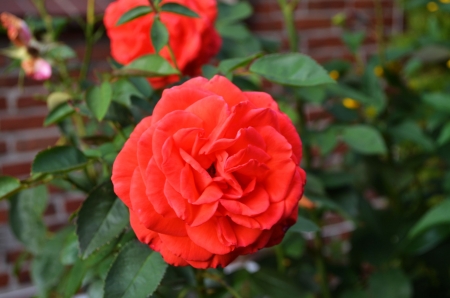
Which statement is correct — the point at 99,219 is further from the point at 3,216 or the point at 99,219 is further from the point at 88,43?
the point at 3,216

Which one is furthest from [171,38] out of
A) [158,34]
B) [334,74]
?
[334,74]

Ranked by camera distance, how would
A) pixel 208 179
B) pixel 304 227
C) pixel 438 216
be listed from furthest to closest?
pixel 438 216 → pixel 304 227 → pixel 208 179

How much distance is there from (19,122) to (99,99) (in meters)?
0.92

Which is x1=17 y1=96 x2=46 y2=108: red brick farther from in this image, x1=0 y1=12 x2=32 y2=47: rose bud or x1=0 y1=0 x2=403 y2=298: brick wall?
x1=0 y1=12 x2=32 y2=47: rose bud

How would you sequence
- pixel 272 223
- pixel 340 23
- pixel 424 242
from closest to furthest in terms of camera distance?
pixel 272 223
pixel 424 242
pixel 340 23

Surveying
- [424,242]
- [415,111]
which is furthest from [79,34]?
[424,242]

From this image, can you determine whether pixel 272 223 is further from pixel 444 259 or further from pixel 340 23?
pixel 340 23

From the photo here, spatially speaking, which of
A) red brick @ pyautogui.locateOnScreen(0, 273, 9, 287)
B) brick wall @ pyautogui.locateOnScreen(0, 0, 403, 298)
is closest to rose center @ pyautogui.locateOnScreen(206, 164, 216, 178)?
brick wall @ pyautogui.locateOnScreen(0, 0, 403, 298)

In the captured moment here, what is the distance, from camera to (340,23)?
986mm

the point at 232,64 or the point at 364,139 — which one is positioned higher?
the point at 232,64

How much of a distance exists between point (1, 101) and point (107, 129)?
72 cm

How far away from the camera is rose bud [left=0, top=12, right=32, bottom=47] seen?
53 centimetres

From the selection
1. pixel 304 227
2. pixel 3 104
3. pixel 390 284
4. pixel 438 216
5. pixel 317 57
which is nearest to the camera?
pixel 304 227

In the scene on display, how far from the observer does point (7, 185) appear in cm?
42
